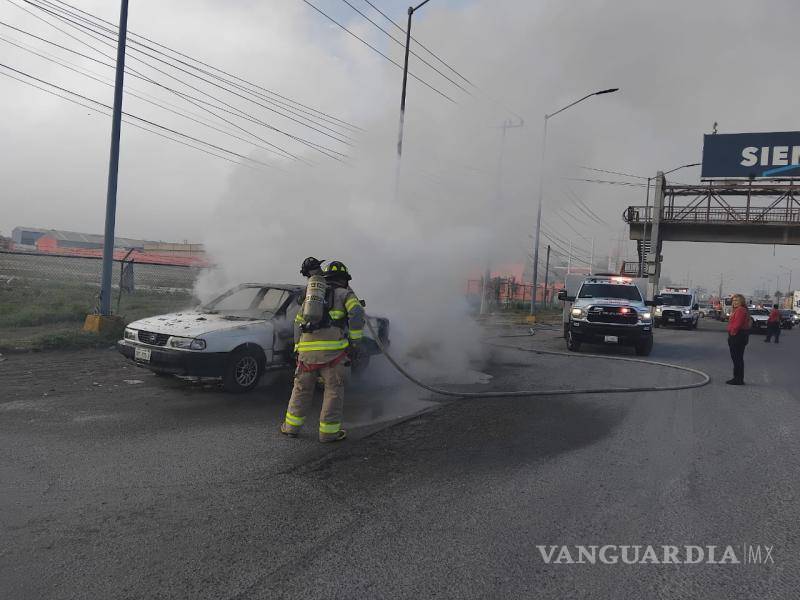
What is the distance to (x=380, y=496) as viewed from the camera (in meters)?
4.14

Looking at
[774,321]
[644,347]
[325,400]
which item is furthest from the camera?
[774,321]

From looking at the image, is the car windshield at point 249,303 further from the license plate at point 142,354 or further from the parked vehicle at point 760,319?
the parked vehicle at point 760,319

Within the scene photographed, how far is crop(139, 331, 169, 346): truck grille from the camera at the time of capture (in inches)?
282

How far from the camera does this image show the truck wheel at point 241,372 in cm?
714

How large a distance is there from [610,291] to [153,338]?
11.3m

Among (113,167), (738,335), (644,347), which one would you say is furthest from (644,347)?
(113,167)

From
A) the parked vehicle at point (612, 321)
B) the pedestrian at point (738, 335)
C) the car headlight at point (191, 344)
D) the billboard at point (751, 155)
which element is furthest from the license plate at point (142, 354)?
the billboard at point (751, 155)

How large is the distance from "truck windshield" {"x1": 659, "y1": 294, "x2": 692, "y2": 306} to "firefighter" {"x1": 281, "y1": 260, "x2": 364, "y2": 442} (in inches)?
1086

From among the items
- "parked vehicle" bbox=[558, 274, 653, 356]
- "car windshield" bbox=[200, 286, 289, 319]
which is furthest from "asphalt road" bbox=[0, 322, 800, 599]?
"parked vehicle" bbox=[558, 274, 653, 356]

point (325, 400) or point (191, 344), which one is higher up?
point (191, 344)

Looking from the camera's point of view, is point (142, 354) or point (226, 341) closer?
point (226, 341)

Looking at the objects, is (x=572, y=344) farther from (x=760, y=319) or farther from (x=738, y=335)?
(x=760, y=319)

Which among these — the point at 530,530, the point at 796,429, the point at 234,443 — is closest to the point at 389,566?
the point at 530,530

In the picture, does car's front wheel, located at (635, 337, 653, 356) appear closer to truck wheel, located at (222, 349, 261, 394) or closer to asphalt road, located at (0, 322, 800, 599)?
asphalt road, located at (0, 322, 800, 599)
